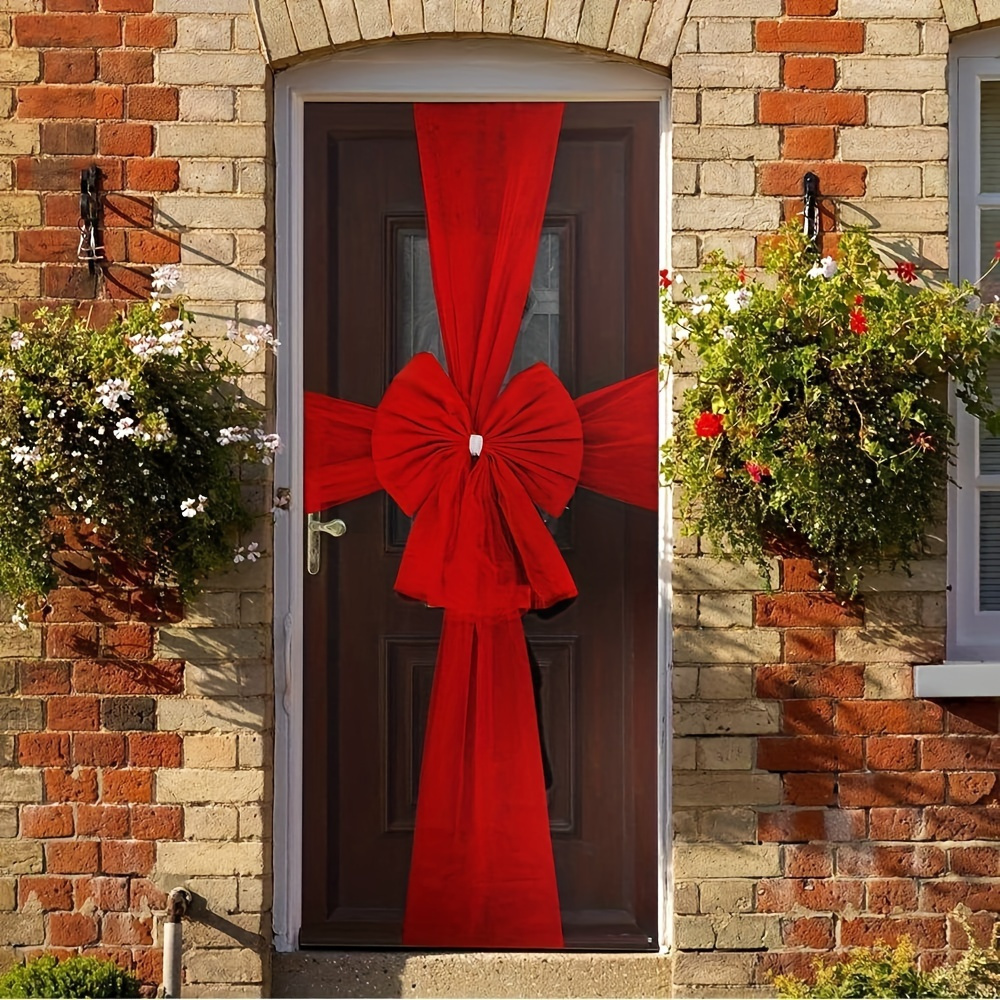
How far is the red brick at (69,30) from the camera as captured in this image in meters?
3.38

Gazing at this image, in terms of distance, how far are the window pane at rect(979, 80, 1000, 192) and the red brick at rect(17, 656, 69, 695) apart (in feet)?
10.1

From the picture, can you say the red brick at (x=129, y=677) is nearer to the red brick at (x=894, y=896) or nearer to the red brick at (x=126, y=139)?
the red brick at (x=126, y=139)

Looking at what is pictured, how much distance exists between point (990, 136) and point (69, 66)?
273 centimetres

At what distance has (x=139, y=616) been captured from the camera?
3393 mm

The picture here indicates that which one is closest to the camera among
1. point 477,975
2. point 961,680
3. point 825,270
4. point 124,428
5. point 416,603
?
point 124,428

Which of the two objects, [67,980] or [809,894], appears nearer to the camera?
[67,980]

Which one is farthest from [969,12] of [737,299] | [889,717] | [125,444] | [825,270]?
[125,444]

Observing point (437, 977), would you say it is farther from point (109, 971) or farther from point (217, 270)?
point (217, 270)

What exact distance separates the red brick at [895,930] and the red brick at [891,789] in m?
0.34

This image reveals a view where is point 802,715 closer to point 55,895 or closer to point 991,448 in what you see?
point 991,448

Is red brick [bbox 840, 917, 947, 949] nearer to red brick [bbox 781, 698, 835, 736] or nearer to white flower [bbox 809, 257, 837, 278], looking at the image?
red brick [bbox 781, 698, 835, 736]

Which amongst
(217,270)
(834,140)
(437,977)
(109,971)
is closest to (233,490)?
(217,270)

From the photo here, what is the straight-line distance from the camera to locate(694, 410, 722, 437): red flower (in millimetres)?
3070

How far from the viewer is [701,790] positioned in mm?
3389
